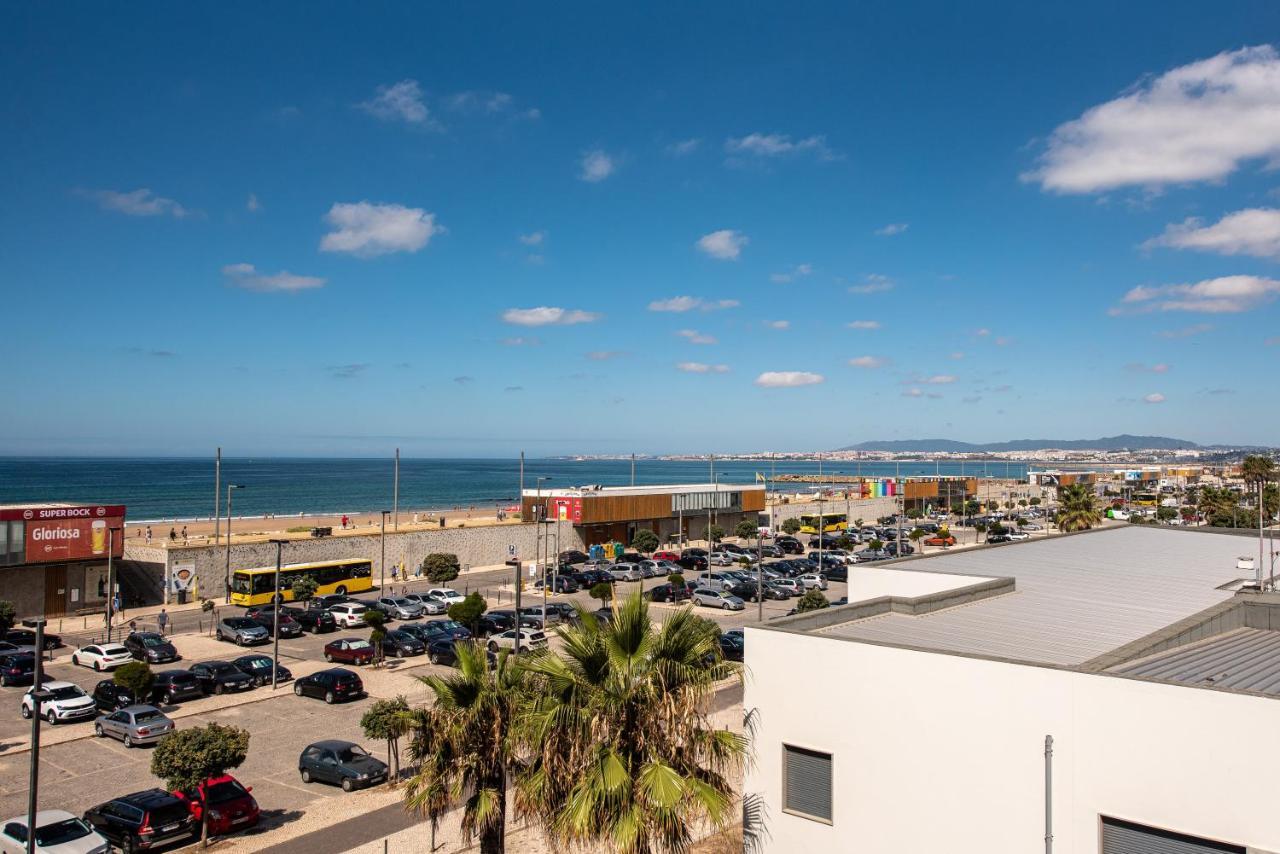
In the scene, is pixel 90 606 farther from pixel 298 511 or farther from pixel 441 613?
pixel 298 511

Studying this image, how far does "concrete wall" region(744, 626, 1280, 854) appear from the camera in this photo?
9180mm

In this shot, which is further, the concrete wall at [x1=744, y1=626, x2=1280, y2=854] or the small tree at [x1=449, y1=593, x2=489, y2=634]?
the small tree at [x1=449, y1=593, x2=489, y2=634]

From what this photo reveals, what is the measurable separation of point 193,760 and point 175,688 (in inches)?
497

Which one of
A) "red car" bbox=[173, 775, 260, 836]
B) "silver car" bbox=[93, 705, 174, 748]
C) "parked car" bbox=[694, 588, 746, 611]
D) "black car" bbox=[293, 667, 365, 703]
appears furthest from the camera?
"parked car" bbox=[694, 588, 746, 611]

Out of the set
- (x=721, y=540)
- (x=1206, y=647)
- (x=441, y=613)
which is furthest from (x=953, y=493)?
(x=1206, y=647)

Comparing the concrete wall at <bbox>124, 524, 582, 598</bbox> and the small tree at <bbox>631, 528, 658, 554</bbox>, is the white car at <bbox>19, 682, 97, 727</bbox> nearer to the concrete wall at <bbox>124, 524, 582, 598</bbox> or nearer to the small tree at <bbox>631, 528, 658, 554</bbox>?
the concrete wall at <bbox>124, 524, 582, 598</bbox>

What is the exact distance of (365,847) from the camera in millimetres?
17406

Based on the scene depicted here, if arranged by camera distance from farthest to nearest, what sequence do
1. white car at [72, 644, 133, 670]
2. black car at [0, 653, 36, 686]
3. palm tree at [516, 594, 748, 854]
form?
white car at [72, 644, 133, 670]
black car at [0, 653, 36, 686]
palm tree at [516, 594, 748, 854]

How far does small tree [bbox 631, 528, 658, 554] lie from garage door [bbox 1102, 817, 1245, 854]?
174 feet

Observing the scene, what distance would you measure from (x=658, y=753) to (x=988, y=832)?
4257 millimetres

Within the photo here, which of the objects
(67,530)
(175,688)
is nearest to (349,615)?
(175,688)

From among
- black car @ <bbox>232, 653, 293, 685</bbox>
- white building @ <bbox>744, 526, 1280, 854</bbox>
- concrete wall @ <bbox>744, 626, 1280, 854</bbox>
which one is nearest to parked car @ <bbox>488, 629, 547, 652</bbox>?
black car @ <bbox>232, 653, 293, 685</bbox>

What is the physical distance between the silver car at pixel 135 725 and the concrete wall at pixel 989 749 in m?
20.0

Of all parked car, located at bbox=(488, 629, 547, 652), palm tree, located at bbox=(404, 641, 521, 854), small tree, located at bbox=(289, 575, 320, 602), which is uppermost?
palm tree, located at bbox=(404, 641, 521, 854)
